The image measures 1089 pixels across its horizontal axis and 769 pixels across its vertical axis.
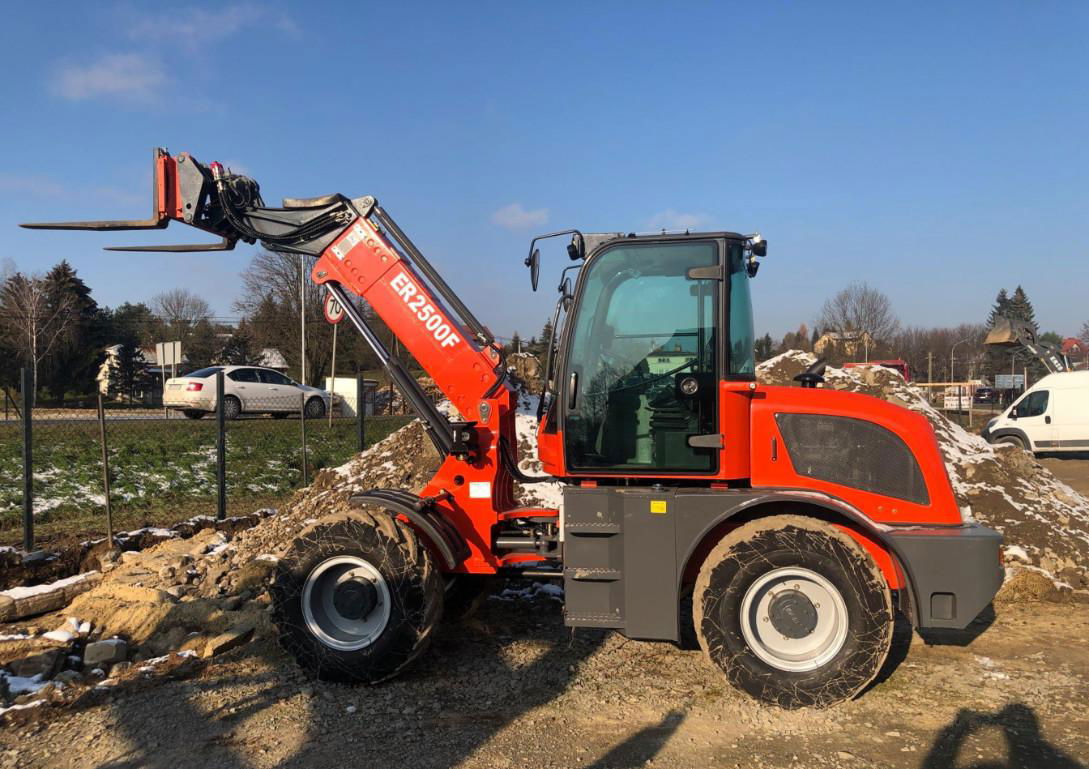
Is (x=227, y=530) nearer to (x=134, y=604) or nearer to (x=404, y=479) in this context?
(x=404, y=479)

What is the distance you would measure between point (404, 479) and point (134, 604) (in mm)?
3274

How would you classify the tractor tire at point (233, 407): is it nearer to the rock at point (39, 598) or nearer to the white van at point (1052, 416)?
the rock at point (39, 598)

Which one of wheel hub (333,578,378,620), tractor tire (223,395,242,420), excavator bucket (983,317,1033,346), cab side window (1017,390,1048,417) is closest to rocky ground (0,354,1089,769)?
wheel hub (333,578,378,620)

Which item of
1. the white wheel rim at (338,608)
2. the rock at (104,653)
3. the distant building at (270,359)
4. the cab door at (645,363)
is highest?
the distant building at (270,359)

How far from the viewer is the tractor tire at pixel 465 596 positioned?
5664 millimetres

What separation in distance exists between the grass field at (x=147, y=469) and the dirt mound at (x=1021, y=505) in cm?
901

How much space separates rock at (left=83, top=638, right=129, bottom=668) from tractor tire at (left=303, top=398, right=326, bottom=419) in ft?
49.1

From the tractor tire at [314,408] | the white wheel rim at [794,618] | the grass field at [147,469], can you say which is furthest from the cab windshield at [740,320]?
the tractor tire at [314,408]

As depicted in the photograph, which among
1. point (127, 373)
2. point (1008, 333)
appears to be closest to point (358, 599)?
point (1008, 333)

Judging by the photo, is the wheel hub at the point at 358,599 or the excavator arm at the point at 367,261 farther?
the excavator arm at the point at 367,261

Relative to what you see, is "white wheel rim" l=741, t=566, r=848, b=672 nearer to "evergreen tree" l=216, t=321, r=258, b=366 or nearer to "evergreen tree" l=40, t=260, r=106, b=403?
"evergreen tree" l=40, t=260, r=106, b=403

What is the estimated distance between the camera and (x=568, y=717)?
4234 millimetres

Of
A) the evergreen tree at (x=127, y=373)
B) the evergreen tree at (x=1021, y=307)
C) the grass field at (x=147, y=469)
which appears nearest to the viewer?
the grass field at (x=147, y=469)

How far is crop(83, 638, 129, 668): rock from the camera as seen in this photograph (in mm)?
5031
